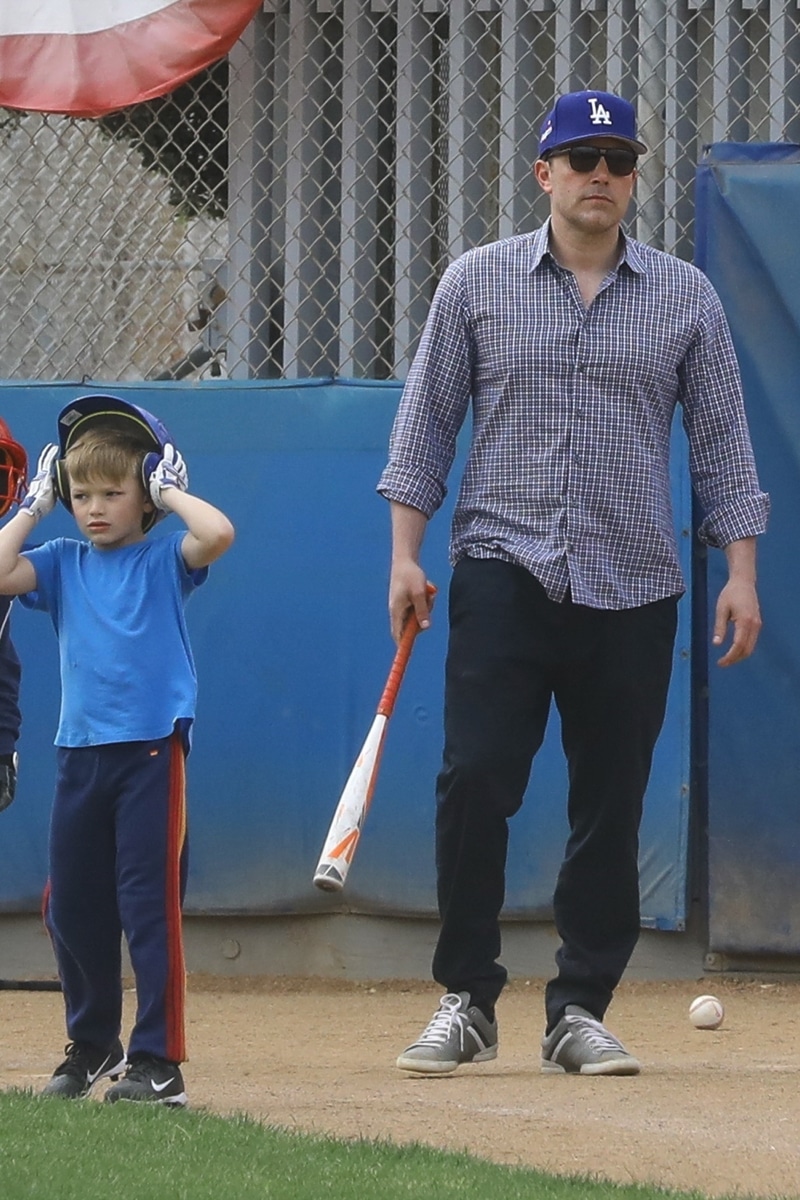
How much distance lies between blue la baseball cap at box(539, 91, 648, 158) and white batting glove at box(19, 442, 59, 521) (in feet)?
4.31

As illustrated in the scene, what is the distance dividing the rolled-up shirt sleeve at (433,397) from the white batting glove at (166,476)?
1.74 ft

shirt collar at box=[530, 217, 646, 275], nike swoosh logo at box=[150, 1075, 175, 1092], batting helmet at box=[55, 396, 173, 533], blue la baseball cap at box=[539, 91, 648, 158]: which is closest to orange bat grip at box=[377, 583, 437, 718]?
batting helmet at box=[55, 396, 173, 533]

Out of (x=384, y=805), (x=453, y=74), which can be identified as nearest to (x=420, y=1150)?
(x=384, y=805)

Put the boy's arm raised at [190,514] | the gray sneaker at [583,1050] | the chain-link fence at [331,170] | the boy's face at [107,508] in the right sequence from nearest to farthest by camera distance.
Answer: the boy's arm raised at [190,514] → the boy's face at [107,508] → the gray sneaker at [583,1050] → the chain-link fence at [331,170]

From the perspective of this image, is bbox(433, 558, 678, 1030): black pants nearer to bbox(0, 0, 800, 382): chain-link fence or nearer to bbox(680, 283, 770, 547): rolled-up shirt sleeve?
bbox(680, 283, 770, 547): rolled-up shirt sleeve

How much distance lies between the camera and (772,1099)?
160 inches

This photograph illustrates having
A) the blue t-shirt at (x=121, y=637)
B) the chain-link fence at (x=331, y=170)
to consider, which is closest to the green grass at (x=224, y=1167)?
the blue t-shirt at (x=121, y=637)

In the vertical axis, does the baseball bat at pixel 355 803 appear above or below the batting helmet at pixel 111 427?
below

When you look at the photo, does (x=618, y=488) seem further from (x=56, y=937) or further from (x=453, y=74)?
(x=453, y=74)

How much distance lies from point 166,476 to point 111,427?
197mm

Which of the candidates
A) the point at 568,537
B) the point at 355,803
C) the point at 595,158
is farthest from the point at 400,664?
the point at 595,158

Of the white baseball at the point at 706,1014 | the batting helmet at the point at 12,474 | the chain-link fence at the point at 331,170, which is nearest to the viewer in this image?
the batting helmet at the point at 12,474

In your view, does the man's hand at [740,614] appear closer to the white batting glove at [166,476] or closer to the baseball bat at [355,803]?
the baseball bat at [355,803]

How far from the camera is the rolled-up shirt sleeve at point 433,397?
4414mm
